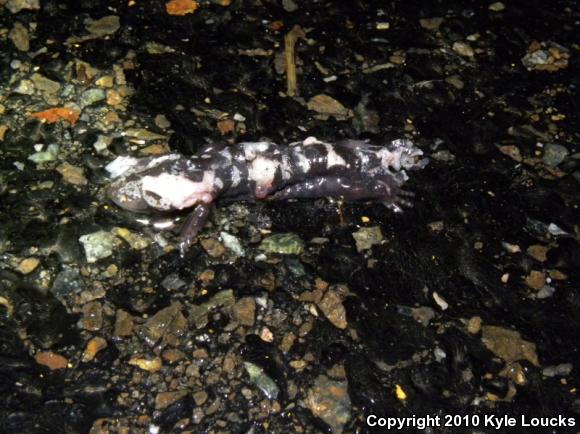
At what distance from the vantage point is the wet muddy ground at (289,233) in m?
3.33

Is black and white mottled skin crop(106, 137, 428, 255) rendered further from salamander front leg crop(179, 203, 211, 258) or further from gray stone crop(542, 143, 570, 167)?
gray stone crop(542, 143, 570, 167)

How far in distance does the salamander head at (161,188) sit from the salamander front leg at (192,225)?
0.05 m

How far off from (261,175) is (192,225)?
55 centimetres

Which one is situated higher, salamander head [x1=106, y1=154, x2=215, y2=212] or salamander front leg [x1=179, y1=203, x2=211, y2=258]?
salamander head [x1=106, y1=154, x2=215, y2=212]

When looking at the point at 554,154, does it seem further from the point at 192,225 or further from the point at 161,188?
the point at 161,188

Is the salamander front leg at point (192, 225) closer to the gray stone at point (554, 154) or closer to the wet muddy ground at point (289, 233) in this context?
the wet muddy ground at point (289, 233)

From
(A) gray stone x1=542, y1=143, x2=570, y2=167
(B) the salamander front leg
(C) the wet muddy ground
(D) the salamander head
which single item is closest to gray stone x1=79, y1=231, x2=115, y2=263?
(C) the wet muddy ground

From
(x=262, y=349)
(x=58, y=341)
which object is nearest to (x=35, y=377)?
(x=58, y=341)

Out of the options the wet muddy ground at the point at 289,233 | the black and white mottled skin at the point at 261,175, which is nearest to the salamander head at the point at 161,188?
the black and white mottled skin at the point at 261,175

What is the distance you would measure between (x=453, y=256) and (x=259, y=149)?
1445 millimetres

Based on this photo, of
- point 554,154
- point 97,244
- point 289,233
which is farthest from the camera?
point 554,154

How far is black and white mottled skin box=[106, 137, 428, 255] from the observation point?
381cm

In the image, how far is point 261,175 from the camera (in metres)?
4.00

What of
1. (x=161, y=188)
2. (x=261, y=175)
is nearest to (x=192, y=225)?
(x=161, y=188)
